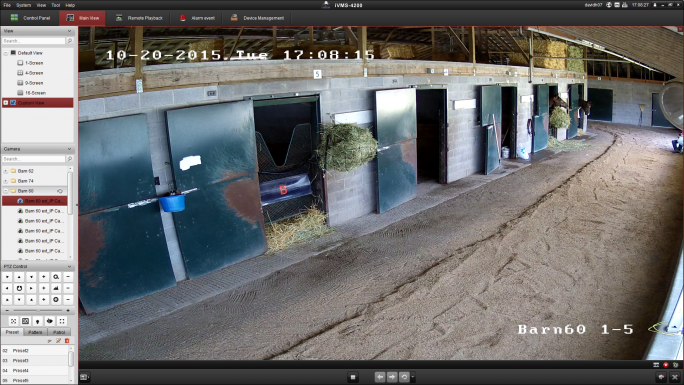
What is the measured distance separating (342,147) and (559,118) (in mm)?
10780

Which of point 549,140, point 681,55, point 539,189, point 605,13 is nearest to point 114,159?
point 605,13

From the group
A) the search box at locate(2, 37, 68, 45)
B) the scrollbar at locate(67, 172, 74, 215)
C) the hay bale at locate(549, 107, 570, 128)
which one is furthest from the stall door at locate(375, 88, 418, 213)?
the hay bale at locate(549, 107, 570, 128)

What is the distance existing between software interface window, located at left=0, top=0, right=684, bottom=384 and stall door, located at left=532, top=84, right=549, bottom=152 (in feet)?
12.8

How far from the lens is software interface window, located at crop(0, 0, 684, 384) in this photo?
2873 mm

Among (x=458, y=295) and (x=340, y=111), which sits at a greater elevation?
(x=340, y=111)

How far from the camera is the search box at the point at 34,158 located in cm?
288

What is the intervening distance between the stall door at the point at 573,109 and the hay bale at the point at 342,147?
40.9ft

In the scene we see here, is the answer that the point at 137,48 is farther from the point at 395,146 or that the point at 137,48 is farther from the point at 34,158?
the point at 395,146

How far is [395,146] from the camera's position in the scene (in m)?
9.41

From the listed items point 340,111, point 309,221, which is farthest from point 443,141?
point 309,221

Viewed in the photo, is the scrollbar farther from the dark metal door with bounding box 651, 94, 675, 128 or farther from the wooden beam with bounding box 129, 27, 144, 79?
the dark metal door with bounding box 651, 94, 675, 128

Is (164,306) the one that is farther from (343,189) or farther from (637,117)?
(637,117)

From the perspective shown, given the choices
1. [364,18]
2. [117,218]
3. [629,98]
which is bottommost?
[117,218]

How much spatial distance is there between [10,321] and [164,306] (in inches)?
109
